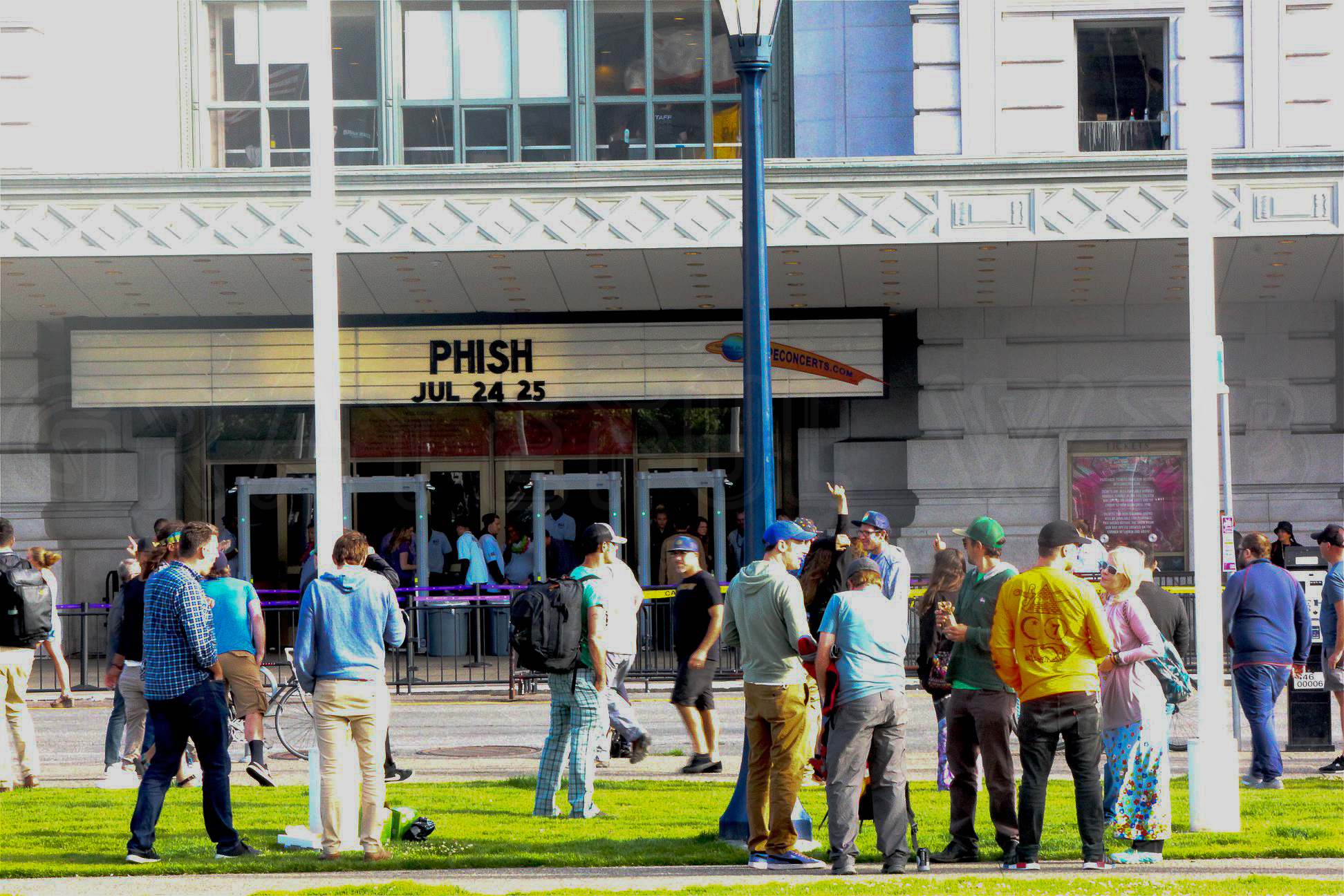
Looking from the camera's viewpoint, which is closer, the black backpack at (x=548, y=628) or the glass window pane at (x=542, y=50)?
the black backpack at (x=548, y=628)

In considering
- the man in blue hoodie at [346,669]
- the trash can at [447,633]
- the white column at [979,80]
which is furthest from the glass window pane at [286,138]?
the man in blue hoodie at [346,669]

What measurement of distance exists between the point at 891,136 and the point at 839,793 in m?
15.4

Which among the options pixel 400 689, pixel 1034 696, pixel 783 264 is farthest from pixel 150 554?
pixel 783 264

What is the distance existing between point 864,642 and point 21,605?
19.9 feet

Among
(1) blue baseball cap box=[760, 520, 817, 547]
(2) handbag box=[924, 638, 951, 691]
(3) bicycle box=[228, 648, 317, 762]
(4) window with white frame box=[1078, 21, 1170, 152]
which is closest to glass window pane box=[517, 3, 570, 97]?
(4) window with white frame box=[1078, 21, 1170, 152]

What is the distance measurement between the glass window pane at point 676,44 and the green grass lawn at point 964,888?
1677 cm

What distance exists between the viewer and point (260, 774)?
1032 cm

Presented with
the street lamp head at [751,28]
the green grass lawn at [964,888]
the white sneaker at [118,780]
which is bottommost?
Result: the white sneaker at [118,780]

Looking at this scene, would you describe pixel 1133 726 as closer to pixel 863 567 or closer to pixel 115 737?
pixel 863 567

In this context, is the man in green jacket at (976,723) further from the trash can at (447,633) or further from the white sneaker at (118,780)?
the trash can at (447,633)

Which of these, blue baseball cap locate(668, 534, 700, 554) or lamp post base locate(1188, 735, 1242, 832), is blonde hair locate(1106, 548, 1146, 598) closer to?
lamp post base locate(1188, 735, 1242, 832)

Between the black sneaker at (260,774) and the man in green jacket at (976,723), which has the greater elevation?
the man in green jacket at (976,723)

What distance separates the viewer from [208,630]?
7855mm

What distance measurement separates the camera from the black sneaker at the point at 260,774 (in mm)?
10297
